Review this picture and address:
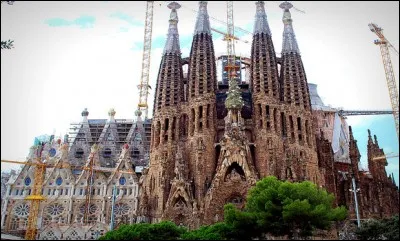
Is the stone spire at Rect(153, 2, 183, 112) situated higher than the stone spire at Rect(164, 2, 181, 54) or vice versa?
the stone spire at Rect(164, 2, 181, 54)

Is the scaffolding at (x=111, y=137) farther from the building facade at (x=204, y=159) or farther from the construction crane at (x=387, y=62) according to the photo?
the construction crane at (x=387, y=62)

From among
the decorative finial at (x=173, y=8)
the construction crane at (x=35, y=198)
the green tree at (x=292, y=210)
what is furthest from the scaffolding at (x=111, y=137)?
the green tree at (x=292, y=210)

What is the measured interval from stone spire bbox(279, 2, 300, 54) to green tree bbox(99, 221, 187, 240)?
27470 millimetres

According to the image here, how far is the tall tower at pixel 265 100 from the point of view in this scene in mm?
37594

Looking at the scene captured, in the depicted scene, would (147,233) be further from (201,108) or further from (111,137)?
(111,137)

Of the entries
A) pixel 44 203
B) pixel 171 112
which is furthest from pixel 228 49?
pixel 44 203

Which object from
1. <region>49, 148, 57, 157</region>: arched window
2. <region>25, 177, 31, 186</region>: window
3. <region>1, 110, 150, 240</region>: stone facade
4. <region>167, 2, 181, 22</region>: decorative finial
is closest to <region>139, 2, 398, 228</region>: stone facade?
<region>167, 2, 181, 22</region>: decorative finial

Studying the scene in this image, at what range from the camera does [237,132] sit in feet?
123

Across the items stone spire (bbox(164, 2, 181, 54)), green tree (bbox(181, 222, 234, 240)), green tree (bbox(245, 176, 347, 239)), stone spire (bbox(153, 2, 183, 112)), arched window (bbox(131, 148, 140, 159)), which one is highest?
stone spire (bbox(164, 2, 181, 54))

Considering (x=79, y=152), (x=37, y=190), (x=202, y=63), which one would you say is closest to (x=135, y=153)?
(x=79, y=152)

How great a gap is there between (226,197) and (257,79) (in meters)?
13.0

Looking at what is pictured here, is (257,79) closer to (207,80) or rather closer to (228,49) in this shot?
(207,80)

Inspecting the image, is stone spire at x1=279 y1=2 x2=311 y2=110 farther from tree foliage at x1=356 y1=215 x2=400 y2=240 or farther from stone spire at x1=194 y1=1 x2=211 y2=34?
tree foliage at x1=356 y1=215 x2=400 y2=240

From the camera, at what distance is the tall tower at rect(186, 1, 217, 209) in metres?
37.3
